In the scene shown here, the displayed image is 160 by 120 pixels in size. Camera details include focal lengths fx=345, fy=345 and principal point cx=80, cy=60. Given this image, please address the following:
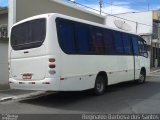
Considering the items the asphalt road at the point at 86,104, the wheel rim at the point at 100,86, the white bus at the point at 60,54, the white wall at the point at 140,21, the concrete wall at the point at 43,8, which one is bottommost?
the asphalt road at the point at 86,104

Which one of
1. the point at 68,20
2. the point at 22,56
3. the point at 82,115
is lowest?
the point at 82,115

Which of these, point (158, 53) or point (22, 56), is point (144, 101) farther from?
point (158, 53)

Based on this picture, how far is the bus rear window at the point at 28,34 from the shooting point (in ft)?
38.5

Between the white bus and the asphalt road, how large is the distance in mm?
571

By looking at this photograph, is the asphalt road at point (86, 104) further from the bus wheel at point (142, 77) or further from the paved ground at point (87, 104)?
the bus wheel at point (142, 77)

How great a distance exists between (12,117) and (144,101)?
4.93 m

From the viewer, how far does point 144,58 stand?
19.2 meters

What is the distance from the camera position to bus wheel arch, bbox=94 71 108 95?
13.7m

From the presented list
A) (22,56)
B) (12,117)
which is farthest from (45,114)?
(22,56)

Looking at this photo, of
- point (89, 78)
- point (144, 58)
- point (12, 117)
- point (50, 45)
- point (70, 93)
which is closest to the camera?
point (12, 117)

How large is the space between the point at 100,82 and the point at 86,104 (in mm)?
2496

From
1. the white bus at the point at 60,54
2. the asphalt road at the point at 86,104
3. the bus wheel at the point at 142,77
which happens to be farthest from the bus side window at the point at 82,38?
the bus wheel at the point at 142,77

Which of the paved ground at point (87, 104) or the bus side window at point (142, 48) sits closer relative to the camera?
the paved ground at point (87, 104)

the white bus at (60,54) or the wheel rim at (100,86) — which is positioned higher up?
the white bus at (60,54)
